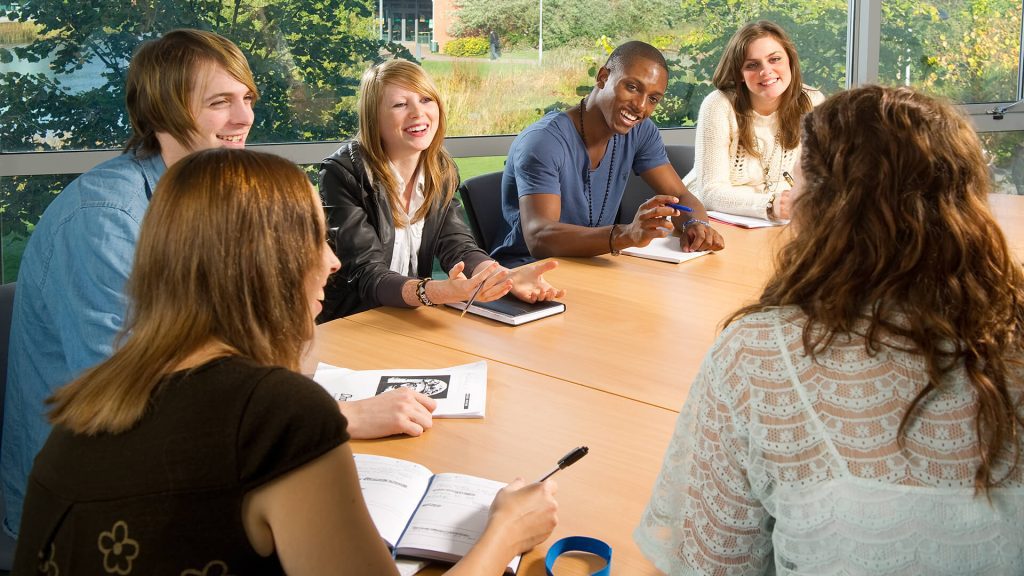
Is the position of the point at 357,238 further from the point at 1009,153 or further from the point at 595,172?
the point at 1009,153

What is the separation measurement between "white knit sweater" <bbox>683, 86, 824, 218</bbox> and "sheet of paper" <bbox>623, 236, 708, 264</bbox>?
58 cm

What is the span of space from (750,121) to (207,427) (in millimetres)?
3016

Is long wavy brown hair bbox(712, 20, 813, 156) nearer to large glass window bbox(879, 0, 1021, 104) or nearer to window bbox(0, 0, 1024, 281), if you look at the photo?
window bbox(0, 0, 1024, 281)

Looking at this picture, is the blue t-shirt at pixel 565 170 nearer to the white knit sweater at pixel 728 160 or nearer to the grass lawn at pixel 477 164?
the white knit sweater at pixel 728 160

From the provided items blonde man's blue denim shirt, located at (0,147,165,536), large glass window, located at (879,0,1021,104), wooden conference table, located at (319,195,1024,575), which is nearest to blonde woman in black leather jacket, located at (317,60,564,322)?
wooden conference table, located at (319,195,1024,575)

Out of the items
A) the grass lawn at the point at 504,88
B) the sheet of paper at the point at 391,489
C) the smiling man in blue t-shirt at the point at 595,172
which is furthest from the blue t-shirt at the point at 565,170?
the sheet of paper at the point at 391,489

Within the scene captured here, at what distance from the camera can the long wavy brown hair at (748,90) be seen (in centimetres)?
360

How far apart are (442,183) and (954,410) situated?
6.64 feet

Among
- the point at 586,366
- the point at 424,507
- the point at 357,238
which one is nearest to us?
the point at 424,507

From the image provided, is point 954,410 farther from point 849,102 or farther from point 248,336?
point 248,336

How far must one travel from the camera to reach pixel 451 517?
135cm

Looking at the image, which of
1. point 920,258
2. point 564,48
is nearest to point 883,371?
point 920,258

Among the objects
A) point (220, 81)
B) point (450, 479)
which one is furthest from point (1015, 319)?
point (220, 81)

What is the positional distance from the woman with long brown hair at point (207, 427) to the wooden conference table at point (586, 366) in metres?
0.40
